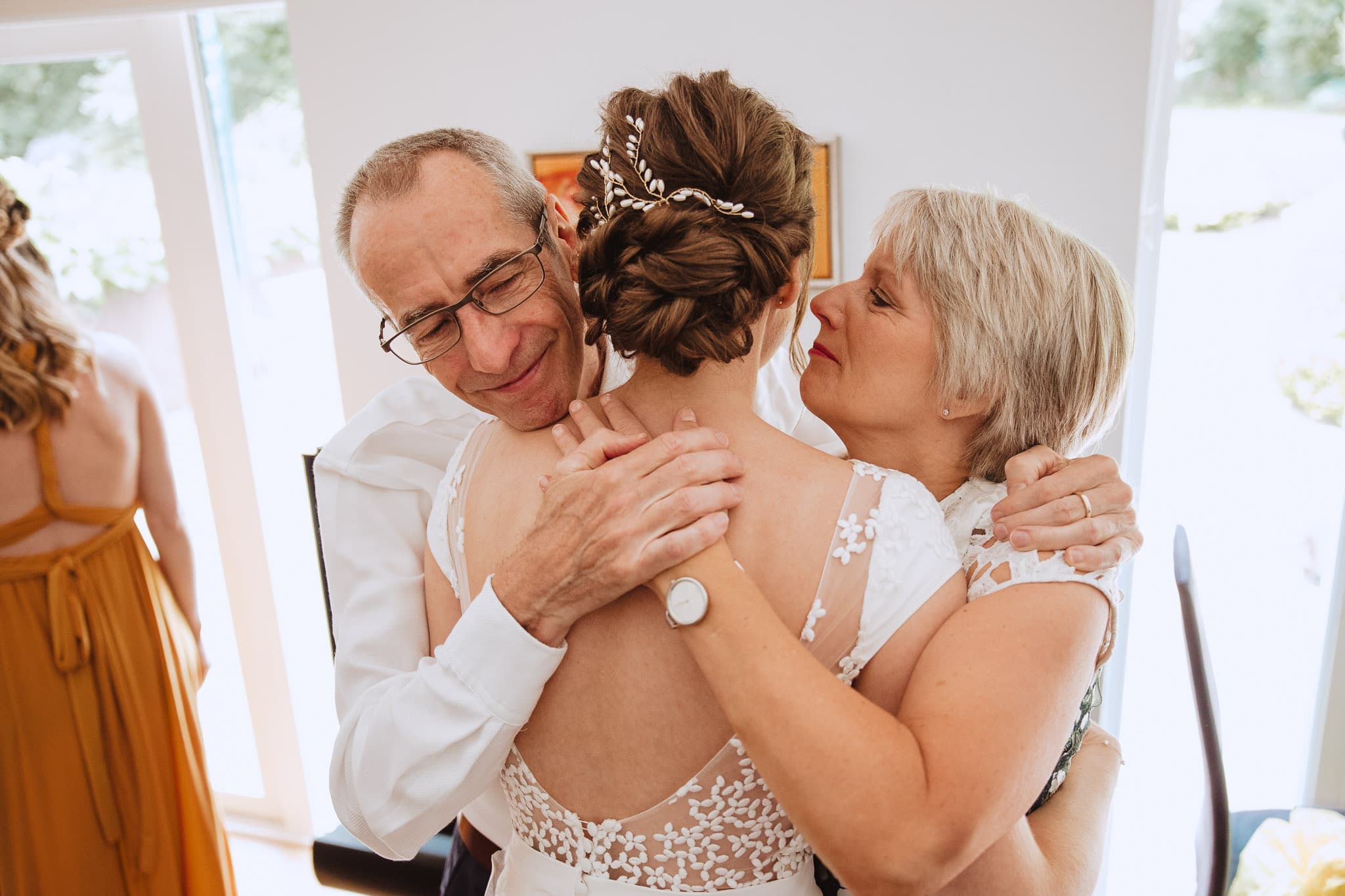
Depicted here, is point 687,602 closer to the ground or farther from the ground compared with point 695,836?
farther from the ground

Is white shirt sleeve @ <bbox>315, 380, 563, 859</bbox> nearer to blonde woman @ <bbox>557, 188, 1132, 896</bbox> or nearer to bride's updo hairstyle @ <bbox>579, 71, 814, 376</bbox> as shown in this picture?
blonde woman @ <bbox>557, 188, 1132, 896</bbox>

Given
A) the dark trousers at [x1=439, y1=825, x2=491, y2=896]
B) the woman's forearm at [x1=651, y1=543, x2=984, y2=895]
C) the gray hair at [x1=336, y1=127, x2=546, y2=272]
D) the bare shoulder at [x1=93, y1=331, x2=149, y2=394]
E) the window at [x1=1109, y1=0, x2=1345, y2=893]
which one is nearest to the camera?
the woman's forearm at [x1=651, y1=543, x2=984, y2=895]

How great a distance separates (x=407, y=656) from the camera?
1431 mm

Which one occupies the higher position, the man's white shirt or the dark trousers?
the man's white shirt

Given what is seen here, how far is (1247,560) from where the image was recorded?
108 inches

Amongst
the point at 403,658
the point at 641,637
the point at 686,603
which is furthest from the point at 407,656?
the point at 686,603

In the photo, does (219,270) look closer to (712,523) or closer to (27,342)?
(27,342)

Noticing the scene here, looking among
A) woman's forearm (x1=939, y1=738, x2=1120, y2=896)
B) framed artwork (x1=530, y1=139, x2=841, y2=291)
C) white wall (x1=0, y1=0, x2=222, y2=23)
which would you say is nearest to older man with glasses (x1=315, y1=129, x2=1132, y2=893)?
woman's forearm (x1=939, y1=738, x2=1120, y2=896)

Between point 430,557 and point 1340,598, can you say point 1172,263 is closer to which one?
point 1340,598

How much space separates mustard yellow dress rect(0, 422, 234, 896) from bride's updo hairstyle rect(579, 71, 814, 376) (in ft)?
7.62

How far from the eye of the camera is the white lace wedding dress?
3.32 ft

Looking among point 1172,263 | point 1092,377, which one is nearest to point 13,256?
point 1092,377

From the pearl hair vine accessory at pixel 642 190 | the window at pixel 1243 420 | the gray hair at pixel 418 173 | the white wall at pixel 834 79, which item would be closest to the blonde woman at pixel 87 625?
the white wall at pixel 834 79

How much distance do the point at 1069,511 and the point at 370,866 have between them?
8.33ft
